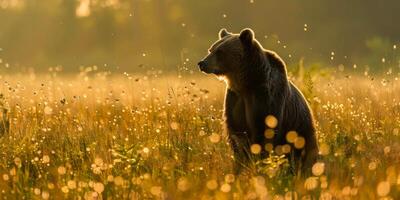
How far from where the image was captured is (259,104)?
5.70 meters

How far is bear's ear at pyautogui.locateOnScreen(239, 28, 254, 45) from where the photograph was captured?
579 cm

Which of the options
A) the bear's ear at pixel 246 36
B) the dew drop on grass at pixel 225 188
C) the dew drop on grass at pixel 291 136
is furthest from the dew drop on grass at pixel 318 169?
the bear's ear at pixel 246 36

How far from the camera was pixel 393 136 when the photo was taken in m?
6.34

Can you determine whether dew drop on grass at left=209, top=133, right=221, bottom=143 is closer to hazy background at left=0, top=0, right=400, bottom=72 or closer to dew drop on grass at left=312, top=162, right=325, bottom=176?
dew drop on grass at left=312, top=162, right=325, bottom=176

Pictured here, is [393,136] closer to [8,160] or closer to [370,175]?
[370,175]

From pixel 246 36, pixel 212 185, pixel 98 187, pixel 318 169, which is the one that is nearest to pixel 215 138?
pixel 246 36

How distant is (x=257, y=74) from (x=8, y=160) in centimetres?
209

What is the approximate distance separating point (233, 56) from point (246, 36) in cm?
20

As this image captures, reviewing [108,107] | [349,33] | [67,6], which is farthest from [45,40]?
[108,107]

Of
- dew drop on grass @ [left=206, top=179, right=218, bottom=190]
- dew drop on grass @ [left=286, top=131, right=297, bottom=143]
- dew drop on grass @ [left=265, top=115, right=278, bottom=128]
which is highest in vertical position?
A: dew drop on grass @ [left=265, top=115, right=278, bottom=128]

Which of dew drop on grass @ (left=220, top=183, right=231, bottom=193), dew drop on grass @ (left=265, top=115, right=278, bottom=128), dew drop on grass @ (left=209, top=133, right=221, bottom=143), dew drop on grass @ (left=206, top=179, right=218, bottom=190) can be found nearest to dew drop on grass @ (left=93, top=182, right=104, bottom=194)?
dew drop on grass @ (left=206, top=179, right=218, bottom=190)

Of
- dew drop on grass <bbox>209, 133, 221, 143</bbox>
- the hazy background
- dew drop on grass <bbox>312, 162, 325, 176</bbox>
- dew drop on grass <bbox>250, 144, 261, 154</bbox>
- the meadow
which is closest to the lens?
the meadow

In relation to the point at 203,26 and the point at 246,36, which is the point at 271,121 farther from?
the point at 203,26

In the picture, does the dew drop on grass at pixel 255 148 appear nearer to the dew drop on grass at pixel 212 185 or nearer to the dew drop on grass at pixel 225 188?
the dew drop on grass at pixel 212 185
